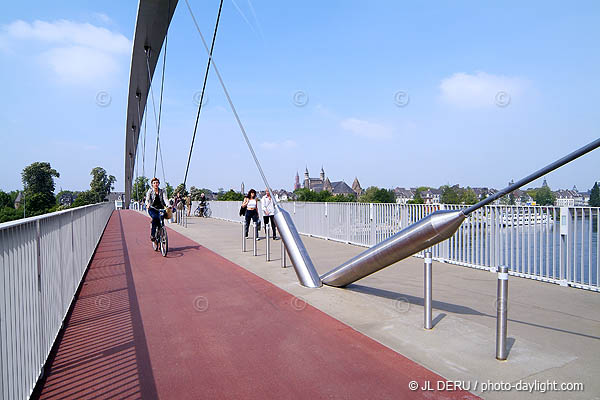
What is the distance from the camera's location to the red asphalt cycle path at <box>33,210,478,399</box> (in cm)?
321

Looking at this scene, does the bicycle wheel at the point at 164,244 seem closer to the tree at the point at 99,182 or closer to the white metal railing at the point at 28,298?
the white metal railing at the point at 28,298

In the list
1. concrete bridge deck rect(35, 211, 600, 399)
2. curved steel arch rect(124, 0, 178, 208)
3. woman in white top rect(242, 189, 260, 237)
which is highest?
curved steel arch rect(124, 0, 178, 208)

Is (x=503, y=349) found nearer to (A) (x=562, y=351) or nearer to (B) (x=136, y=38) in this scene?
(A) (x=562, y=351)

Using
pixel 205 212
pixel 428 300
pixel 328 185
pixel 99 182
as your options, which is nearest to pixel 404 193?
pixel 328 185

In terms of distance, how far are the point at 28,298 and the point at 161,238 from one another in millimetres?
7738

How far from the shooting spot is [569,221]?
6793mm

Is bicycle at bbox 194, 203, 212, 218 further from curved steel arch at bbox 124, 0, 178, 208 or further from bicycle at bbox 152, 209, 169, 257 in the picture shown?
bicycle at bbox 152, 209, 169, 257

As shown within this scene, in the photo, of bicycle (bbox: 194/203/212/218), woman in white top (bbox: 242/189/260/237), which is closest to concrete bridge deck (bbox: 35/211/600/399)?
woman in white top (bbox: 242/189/260/237)

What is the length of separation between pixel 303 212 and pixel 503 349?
41.1ft

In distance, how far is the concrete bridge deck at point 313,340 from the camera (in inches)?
129

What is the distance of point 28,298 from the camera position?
10.5 ft

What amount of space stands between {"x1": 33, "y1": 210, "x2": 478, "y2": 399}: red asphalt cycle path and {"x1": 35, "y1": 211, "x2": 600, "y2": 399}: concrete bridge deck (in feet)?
0.05

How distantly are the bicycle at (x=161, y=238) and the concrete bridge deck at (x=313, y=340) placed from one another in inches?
114

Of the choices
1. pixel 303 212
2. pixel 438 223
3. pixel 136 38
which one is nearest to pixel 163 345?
pixel 438 223
